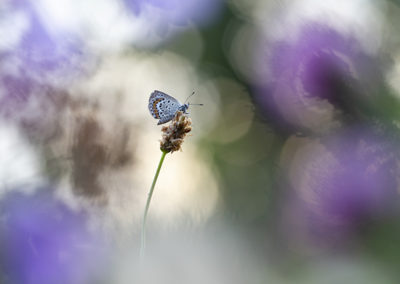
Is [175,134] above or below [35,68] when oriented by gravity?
below

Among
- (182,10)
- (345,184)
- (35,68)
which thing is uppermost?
(182,10)

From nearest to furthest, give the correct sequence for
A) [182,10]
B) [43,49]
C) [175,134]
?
1. [175,134]
2. [43,49]
3. [182,10]

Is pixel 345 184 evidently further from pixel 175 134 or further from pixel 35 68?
pixel 35 68

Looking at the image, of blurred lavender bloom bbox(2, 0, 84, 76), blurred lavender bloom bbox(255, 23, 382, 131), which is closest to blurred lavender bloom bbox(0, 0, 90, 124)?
blurred lavender bloom bbox(2, 0, 84, 76)

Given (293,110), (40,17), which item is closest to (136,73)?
(40,17)

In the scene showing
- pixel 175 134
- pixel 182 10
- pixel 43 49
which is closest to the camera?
pixel 175 134

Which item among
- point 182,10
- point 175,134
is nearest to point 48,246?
point 175,134

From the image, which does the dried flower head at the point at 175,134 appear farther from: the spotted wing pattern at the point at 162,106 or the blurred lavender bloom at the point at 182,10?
the blurred lavender bloom at the point at 182,10
